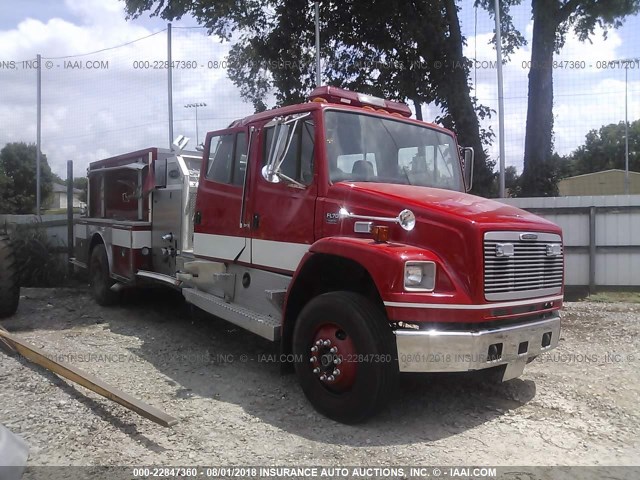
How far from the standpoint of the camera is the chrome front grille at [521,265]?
154 inches

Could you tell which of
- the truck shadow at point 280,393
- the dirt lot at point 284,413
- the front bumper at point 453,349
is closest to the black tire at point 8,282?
the truck shadow at point 280,393

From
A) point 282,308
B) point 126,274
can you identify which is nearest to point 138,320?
point 126,274

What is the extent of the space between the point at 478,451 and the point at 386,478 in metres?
0.77

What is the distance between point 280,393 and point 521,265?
230 centimetres

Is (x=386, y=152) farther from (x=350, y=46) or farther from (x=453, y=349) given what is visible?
(x=350, y=46)

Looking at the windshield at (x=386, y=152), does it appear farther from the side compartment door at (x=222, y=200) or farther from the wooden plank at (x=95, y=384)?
the wooden plank at (x=95, y=384)

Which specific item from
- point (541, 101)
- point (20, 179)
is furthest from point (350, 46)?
point (20, 179)

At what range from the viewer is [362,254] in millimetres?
3945

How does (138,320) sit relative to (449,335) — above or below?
below

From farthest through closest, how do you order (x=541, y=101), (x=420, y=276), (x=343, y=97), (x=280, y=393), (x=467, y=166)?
(x=541, y=101) → (x=467, y=166) → (x=343, y=97) → (x=280, y=393) → (x=420, y=276)

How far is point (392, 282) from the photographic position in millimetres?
3768

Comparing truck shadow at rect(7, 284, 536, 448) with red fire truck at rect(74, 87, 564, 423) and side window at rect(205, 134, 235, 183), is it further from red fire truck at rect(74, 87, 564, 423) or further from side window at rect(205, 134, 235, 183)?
side window at rect(205, 134, 235, 183)

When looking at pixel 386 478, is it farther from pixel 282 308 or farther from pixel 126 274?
pixel 126 274

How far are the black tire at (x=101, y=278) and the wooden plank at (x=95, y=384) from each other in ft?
9.52
